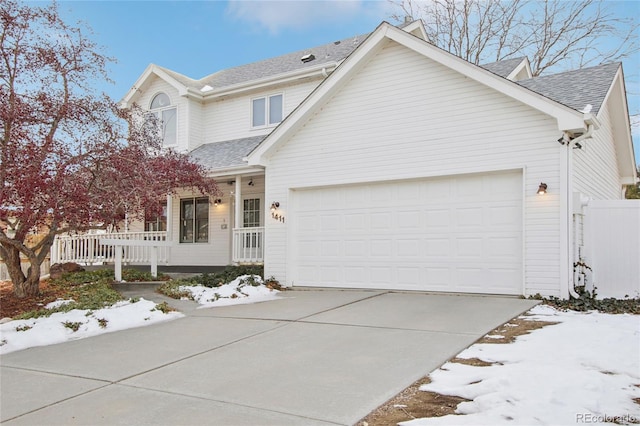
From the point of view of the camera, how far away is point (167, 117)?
1655 centimetres

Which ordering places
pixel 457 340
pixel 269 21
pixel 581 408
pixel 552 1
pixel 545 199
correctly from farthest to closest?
pixel 552 1, pixel 269 21, pixel 545 199, pixel 457 340, pixel 581 408

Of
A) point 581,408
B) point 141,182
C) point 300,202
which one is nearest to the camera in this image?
point 581,408

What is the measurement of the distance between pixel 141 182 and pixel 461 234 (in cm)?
591

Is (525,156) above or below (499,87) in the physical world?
below

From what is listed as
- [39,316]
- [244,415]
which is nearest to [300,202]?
[39,316]

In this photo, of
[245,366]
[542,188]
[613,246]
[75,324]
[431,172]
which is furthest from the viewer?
[431,172]

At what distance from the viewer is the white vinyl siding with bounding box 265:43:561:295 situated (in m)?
8.24

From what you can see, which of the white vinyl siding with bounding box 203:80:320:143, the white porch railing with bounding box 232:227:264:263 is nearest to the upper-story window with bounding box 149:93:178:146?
the white vinyl siding with bounding box 203:80:320:143

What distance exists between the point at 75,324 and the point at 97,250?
8.89 metres

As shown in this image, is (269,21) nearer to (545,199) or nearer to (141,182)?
(141,182)

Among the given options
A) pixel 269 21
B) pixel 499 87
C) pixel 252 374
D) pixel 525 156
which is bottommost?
pixel 252 374

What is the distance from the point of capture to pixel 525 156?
8.42 m

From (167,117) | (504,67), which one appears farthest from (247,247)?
(504,67)

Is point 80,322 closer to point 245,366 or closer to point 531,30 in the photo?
point 245,366
